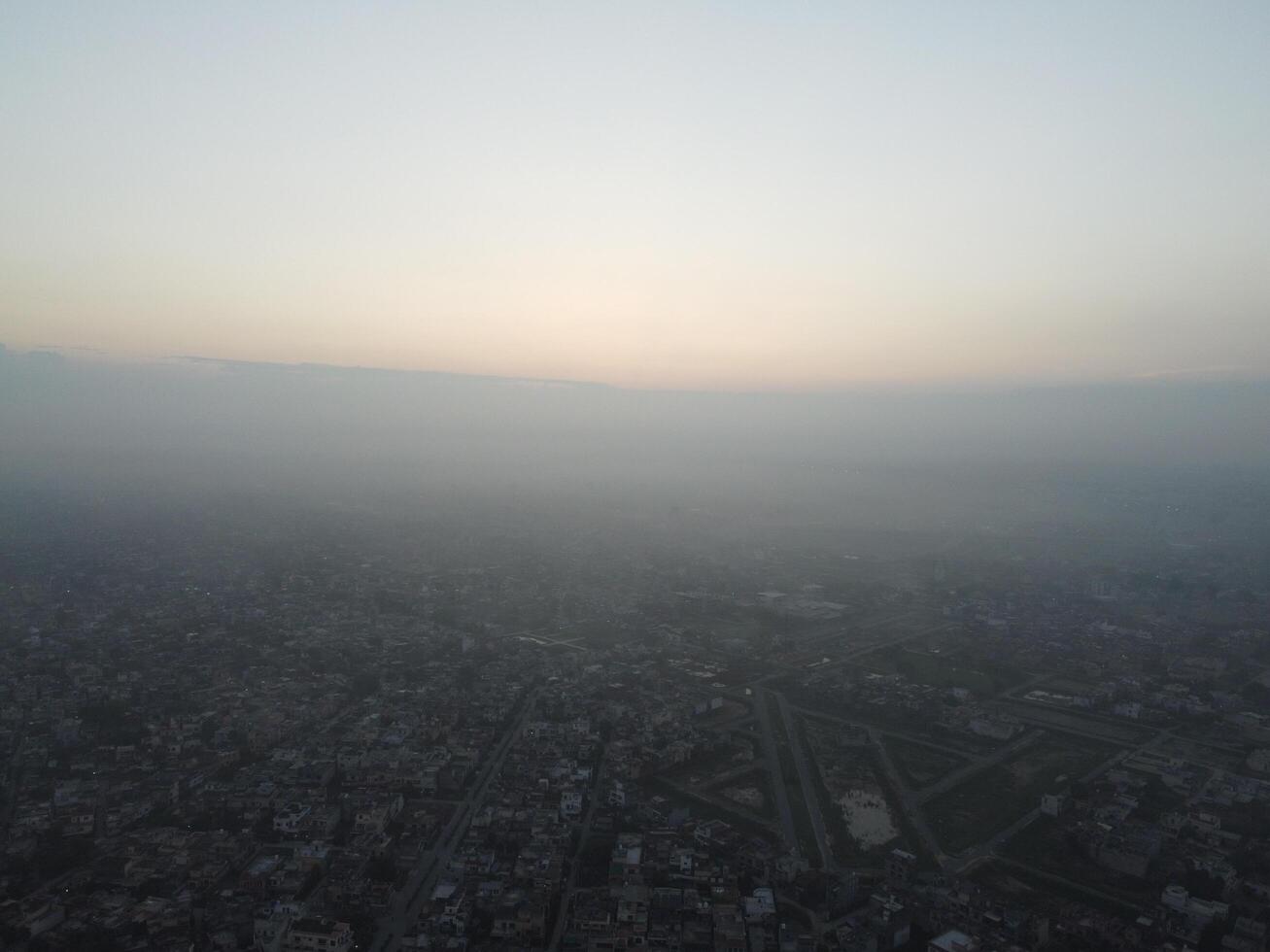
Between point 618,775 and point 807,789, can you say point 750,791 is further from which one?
point 618,775

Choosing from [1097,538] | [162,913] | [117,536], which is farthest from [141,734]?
[1097,538]

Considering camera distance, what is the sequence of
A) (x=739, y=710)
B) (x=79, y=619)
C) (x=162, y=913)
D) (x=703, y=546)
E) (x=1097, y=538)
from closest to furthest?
1. (x=162, y=913)
2. (x=739, y=710)
3. (x=79, y=619)
4. (x=703, y=546)
5. (x=1097, y=538)

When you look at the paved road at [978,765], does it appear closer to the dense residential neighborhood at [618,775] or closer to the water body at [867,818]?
the dense residential neighborhood at [618,775]

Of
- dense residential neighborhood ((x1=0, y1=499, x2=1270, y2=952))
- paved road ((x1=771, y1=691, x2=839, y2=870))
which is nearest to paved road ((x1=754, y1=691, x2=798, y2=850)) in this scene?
dense residential neighborhood ((x1=0, y1=499, x2=1270, y2=952))

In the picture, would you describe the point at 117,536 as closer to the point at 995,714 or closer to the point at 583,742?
the point at 583,742

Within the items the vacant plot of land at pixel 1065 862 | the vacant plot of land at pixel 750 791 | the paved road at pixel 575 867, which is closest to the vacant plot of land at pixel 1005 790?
the vacant plot of land at pixel 1065 862

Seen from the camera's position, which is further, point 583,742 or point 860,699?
point 860,699
